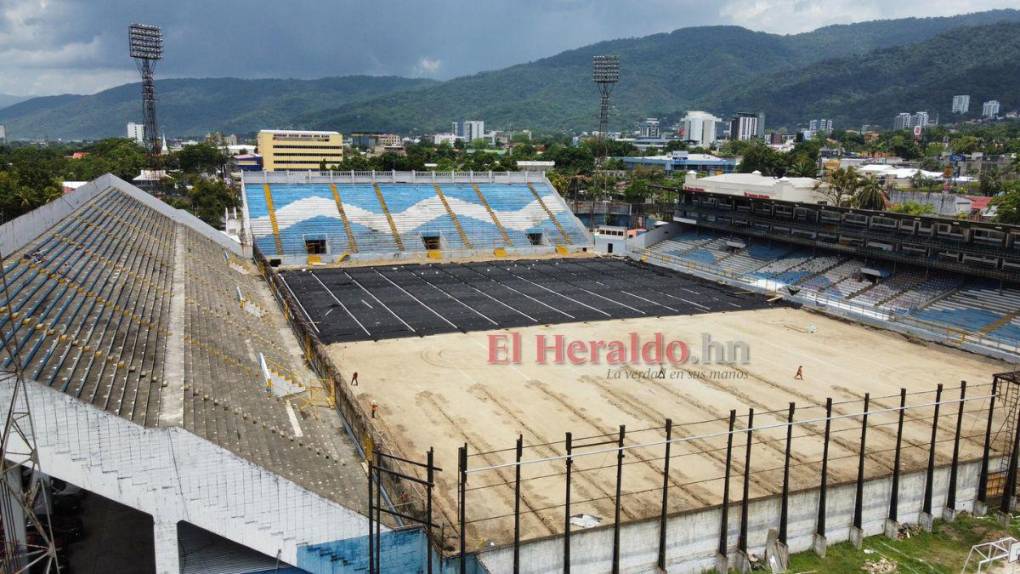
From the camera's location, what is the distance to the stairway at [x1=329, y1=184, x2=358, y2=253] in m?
48.0

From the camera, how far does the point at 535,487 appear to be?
16734mm

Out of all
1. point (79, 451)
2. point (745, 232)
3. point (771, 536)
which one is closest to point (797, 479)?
point (771, 536)

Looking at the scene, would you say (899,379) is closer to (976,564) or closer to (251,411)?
(976,564)

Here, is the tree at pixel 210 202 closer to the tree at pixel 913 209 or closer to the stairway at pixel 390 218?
the stairway at pixel 390 218

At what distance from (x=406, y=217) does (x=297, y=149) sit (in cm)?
10750

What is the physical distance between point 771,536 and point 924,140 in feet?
599

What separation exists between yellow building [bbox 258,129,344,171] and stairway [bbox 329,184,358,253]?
97.4 m

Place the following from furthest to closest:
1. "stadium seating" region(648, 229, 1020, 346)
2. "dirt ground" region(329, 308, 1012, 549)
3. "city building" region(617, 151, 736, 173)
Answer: "city building" region(617, 151, 736, 173)
"stadium seating" region(648, 229, 1020, 346)
"dirt ground" region(329, 308, 1012, 549)

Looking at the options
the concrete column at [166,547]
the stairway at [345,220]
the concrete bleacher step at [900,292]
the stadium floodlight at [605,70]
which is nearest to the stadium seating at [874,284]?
the concrete bleacher step at [900,292]

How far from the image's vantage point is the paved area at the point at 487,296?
32.0 metres

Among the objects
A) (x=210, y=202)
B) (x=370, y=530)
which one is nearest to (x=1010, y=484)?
(x=370, y=530)

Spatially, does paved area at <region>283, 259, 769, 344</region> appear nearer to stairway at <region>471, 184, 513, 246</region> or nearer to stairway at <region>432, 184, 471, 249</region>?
stairway at <region>432, 184, 471, 249</region>

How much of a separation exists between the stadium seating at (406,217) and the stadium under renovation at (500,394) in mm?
2063

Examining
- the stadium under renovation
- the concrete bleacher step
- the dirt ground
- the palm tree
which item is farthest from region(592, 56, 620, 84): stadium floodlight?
the dirt ground
